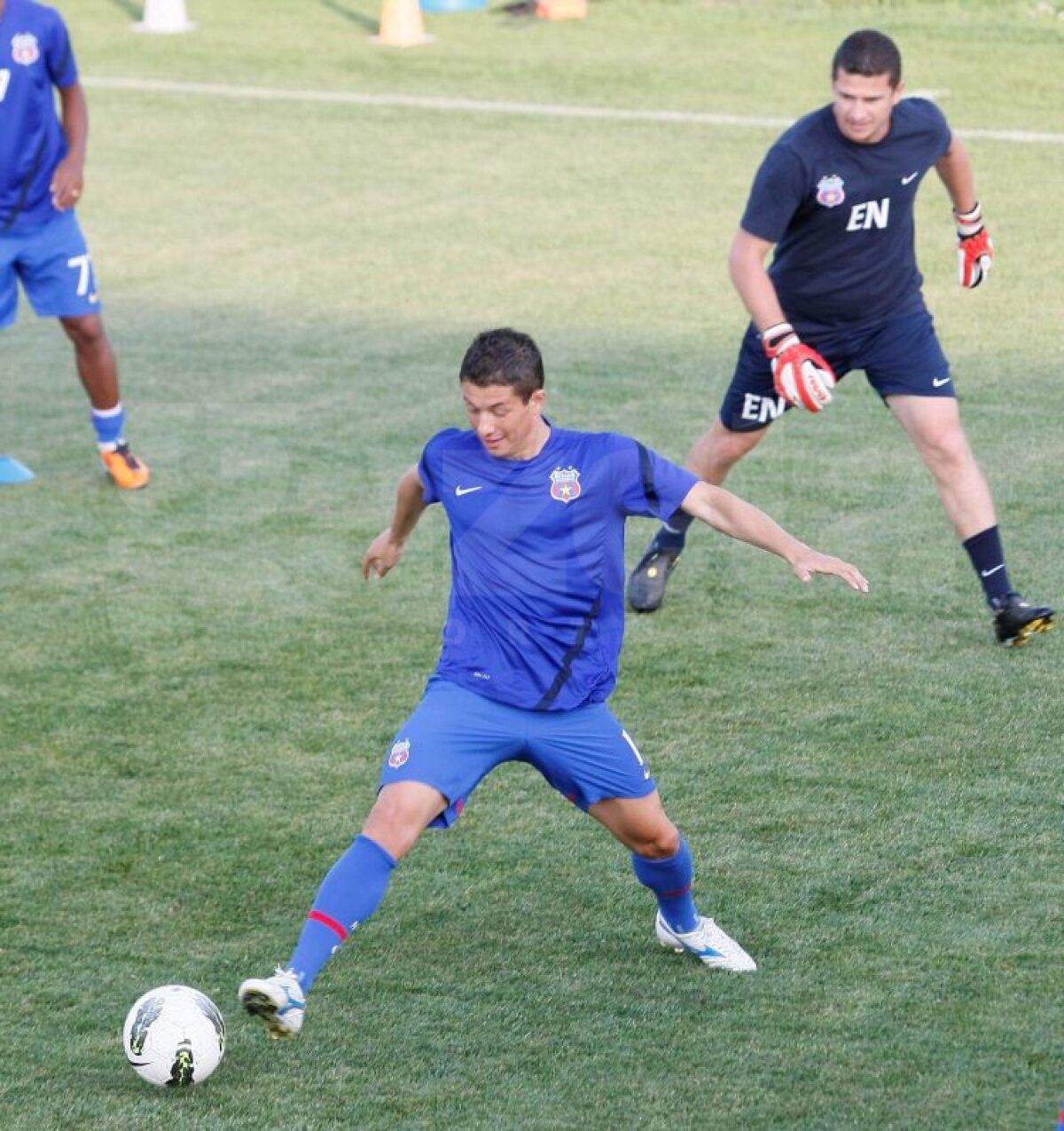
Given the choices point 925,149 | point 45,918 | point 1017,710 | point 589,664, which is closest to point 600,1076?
point 589,664

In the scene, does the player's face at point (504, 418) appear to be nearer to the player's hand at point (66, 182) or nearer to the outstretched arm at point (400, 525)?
the outstretched arm at point (400, 525)

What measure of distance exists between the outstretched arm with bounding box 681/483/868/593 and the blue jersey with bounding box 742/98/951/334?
2.48m

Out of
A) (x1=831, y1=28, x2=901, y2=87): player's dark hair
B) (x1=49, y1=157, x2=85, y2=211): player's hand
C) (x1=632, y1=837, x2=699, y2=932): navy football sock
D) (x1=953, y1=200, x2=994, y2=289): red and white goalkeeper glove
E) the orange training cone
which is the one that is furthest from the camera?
the orange training cone

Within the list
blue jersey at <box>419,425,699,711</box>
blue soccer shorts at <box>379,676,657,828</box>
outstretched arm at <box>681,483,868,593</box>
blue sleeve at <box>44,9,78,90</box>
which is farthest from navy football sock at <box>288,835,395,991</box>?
blue sleeve at <box>44,9,78,90</box>

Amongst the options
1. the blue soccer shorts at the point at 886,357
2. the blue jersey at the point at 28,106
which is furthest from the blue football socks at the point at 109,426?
the blue soccer shorts at the point at 886,357

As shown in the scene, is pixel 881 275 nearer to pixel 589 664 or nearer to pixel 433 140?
pixel 589 664

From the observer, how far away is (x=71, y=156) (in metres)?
9.84

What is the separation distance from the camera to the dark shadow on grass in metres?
23.5

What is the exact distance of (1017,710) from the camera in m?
7.56

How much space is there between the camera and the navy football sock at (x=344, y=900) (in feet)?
17.3

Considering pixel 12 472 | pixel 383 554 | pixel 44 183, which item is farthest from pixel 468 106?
pixel 383 554

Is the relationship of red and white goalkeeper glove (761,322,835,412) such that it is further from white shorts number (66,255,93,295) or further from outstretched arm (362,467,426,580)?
white shorts number (66,255,93,295)

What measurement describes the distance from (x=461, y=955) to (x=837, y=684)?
8.04ft

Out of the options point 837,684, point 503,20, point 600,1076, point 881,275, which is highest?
point 881,275
